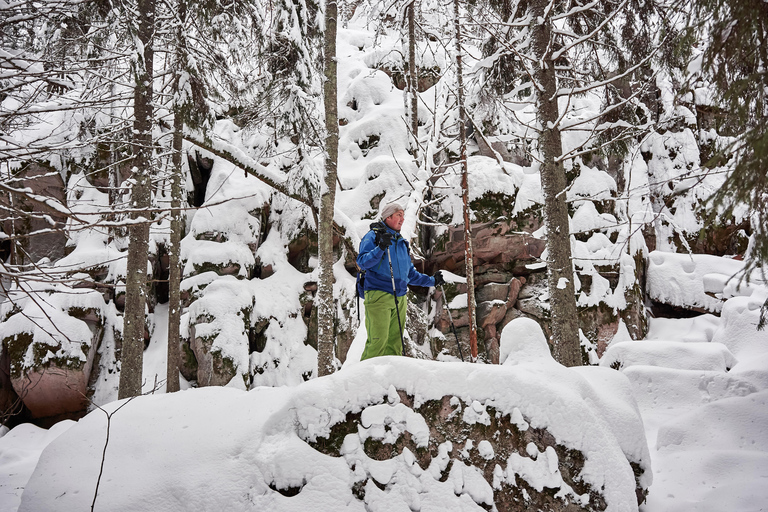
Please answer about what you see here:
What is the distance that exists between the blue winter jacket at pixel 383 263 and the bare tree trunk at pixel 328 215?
2.12m

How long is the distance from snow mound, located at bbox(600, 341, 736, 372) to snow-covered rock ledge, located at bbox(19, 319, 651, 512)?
12.7 feet

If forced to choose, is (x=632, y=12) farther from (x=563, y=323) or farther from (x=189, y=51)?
(x=189, y=51)

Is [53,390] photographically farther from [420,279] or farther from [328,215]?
[420,279]

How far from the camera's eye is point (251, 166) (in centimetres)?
736

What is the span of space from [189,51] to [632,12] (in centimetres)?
706

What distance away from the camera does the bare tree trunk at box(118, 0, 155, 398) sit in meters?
6.31

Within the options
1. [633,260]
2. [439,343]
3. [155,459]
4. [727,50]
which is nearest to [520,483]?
[155,459]

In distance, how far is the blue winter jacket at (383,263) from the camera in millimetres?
4168

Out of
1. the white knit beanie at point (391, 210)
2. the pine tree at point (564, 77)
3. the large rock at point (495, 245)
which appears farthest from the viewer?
the large rock at point (495, 245)

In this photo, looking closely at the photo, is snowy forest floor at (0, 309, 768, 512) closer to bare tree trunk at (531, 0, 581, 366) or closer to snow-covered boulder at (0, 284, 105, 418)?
bare tree trunk at (531, 0, 581, 366)

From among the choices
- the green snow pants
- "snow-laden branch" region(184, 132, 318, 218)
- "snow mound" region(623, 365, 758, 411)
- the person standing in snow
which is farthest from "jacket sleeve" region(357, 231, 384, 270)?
"snow-laden branch" region(184, 132, 318, 218)

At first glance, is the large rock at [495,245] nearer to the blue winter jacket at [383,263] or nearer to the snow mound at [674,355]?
the snow mound at [674,355]

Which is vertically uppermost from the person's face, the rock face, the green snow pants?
the person's face

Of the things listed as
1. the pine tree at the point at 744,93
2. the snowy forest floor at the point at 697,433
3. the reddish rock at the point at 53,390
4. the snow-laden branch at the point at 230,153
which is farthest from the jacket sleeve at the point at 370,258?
the reddish rock at the point at 53,390
